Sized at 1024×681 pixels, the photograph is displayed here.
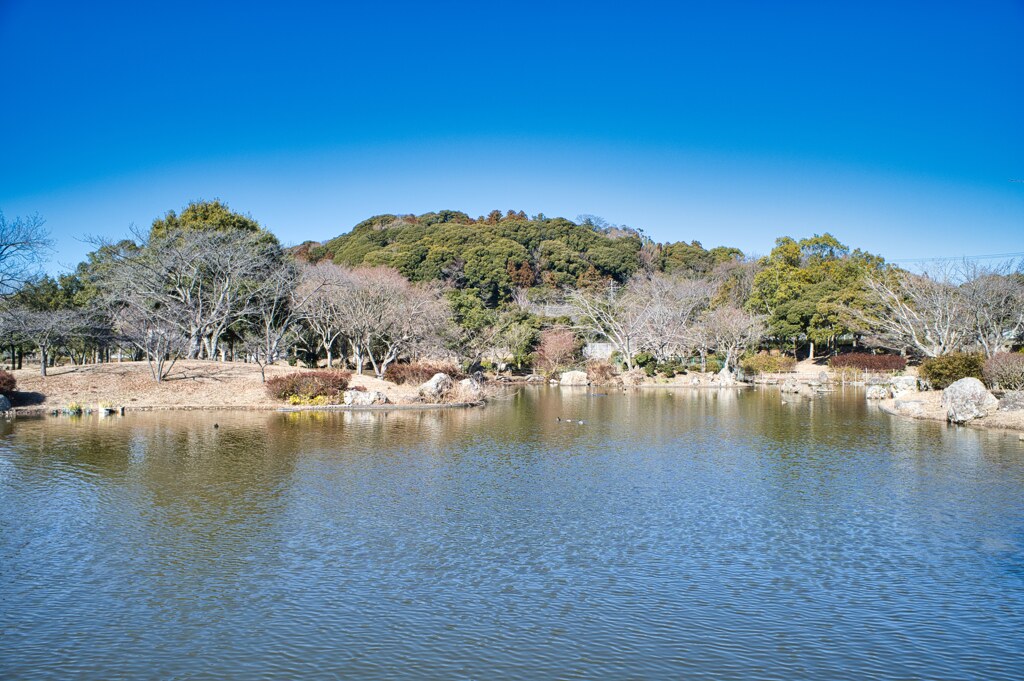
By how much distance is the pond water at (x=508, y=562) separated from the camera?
281 inches

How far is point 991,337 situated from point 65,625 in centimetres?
5044

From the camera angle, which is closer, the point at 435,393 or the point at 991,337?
the point at 435,393

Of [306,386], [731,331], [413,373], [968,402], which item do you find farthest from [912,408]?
[731,331]

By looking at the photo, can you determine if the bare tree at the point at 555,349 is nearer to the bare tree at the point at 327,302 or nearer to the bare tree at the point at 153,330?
the bare tree at the point at 327,302

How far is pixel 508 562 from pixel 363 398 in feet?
69.8

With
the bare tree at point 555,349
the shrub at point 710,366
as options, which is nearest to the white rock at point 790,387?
the shrub at point 710,366

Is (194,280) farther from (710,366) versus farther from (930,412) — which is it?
(710,366)

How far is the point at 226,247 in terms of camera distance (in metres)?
37.6

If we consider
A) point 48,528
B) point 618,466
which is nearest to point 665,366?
point 618,466

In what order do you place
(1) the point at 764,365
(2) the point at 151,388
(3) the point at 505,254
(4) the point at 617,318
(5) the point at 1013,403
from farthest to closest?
(3) the point at 505,254 < (4) the point at 617,318 < (1) the point at 764,365 < (2) the point at 151,388 < (5) the point at 1013,403

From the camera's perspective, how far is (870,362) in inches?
2077

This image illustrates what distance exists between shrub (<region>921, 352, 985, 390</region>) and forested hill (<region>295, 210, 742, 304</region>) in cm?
4797

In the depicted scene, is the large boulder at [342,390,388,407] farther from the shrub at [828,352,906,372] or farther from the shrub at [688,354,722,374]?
the shrub at [828,352,906,372]

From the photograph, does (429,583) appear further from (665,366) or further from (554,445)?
(665,366)
